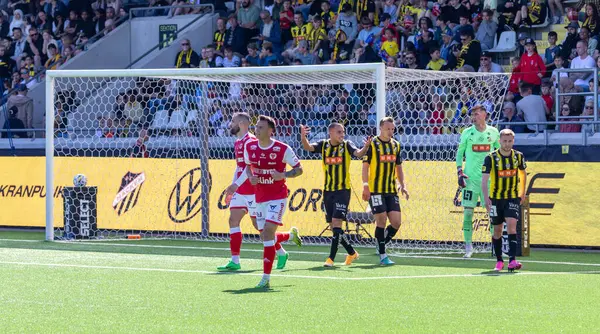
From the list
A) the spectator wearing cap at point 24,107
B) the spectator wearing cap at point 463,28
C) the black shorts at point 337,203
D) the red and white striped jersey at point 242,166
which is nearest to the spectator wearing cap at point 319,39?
the spectator wearing cap at point 463,28

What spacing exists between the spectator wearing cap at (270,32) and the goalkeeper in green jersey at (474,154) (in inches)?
410

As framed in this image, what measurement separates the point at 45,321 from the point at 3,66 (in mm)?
22254

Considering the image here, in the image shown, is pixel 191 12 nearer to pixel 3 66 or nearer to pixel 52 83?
pixel 3 66

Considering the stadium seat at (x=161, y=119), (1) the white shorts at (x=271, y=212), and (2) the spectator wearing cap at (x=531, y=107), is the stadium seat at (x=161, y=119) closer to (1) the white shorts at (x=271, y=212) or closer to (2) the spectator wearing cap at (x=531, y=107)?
(2) the spectator wearing cap at (x=531, y=107)

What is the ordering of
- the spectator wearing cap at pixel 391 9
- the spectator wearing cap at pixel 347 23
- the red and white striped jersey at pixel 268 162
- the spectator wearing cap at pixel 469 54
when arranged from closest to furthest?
the red and white striped jersey at pixel 268 162
the spectator wearing cap at pixel 469 54
the spectator wearing cap at pixel 391 9
the spectator wearing cap at pixel 347 23

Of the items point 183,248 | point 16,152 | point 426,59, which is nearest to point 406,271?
point 183,248

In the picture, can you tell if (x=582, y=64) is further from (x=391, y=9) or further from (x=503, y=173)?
(x=503, y=173)

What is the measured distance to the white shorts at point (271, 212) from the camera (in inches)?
468

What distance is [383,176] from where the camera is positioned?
14.7 metres

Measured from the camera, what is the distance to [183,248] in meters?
17.5

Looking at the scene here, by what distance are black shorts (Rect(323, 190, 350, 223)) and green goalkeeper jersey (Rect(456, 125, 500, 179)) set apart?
Answer: 1.97m

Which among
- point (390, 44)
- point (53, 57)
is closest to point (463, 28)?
point (390, 44)

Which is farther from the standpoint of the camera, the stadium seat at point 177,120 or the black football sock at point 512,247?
the stadium seat at point 177,120

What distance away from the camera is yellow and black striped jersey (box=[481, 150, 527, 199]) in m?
13.6
